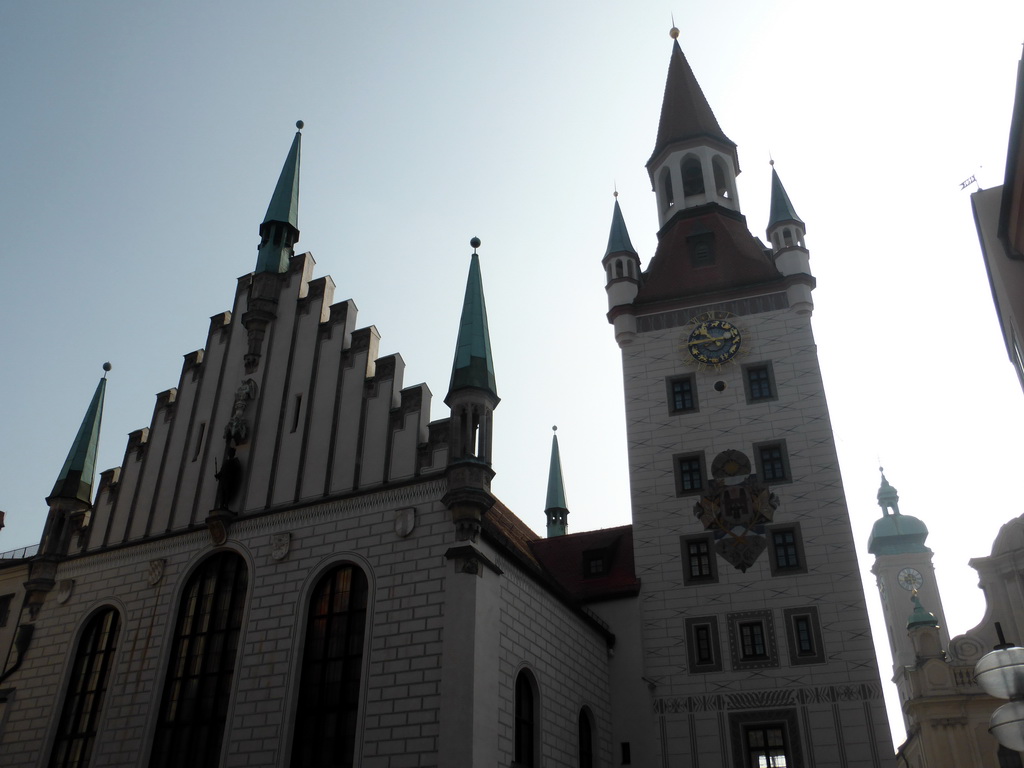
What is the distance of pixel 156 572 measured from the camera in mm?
20719

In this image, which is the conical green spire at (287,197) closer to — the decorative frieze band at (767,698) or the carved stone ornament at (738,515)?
the carved stone ornament at (738,515)

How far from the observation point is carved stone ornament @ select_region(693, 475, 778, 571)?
81.0 ft

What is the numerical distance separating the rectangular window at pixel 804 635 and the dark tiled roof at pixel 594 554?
14.1 ft

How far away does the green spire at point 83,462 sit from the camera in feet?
78.1

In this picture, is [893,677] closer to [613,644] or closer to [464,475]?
[613,644]

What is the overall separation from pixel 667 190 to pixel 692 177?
110 centimetres

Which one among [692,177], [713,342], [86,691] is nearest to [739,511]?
[713,342]

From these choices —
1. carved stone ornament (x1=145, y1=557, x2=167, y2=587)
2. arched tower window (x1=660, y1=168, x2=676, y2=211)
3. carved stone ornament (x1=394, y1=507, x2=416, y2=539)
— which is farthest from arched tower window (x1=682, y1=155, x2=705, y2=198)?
carved stone ornament (x1=145, y1=557, x2=167, y2=587)

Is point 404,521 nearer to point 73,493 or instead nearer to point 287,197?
point 73,493

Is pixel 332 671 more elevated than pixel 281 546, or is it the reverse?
pixel 281 546

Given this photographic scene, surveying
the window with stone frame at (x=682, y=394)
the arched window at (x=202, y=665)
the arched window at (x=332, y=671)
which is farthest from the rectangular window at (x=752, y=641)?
the arched window at (x=202, y=665)

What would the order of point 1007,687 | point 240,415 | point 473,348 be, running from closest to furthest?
point 1007,687 → point 473,348 → point 240,415

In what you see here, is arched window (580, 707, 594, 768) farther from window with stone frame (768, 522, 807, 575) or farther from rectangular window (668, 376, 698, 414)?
rectangular window (668, 376, 698, 414)

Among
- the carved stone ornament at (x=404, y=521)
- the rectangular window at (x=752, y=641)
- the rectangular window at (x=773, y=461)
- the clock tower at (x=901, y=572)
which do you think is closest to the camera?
the carved stone ornament at (x=404, y=521)
